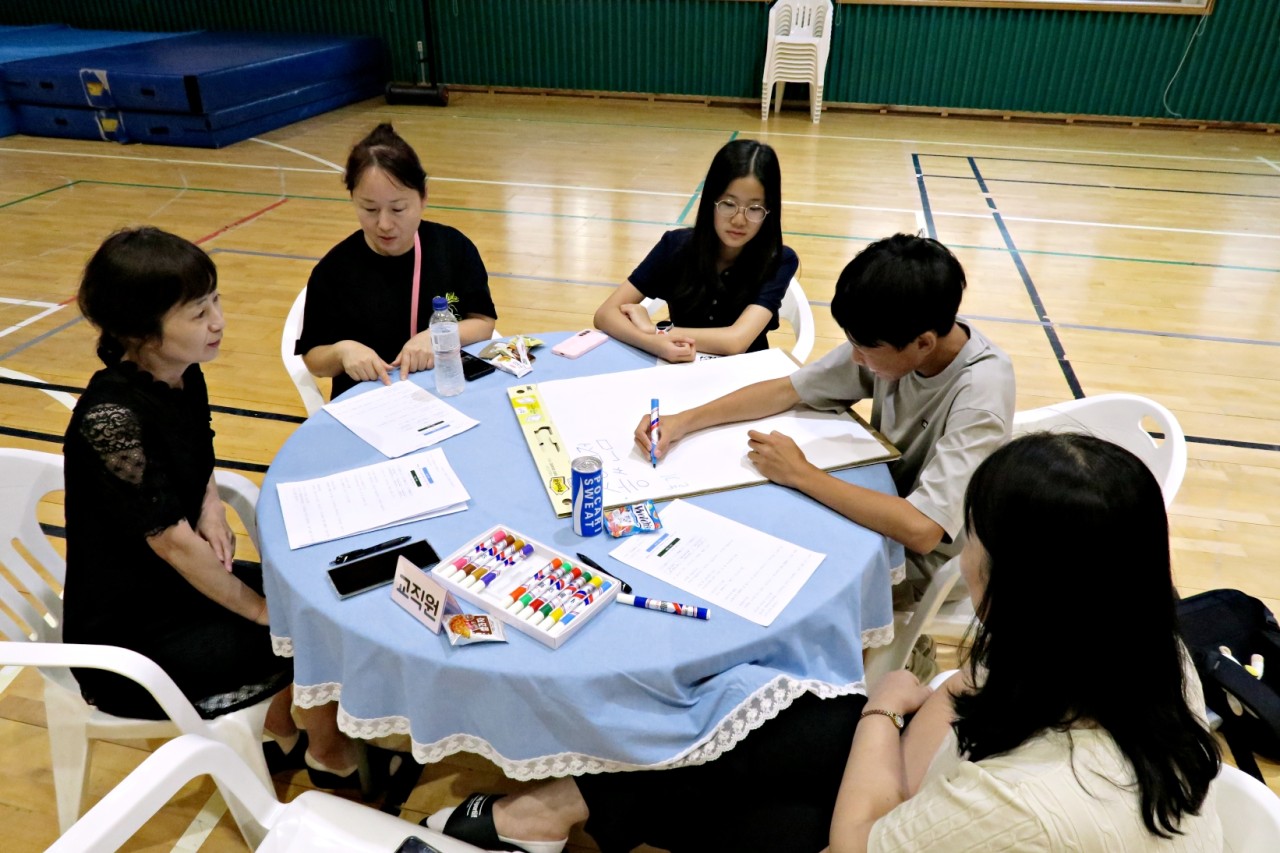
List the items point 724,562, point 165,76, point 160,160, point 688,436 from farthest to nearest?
point 165,76 → point 160,160 → point 688,436 → point 724,562

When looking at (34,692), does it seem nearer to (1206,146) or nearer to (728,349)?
(728,349)

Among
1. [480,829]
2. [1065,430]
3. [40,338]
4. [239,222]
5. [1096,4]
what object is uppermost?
[1096,4]

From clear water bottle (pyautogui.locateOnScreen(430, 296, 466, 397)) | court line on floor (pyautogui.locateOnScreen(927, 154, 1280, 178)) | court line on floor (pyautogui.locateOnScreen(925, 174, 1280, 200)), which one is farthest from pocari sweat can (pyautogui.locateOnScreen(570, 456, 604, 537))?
court line on floor (pyautogui.locateOnScreen(927, 154, 1280, 178))

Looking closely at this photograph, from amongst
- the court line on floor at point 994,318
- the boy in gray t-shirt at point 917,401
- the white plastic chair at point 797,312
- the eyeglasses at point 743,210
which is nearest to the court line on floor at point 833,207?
the court line on floor at point 994,318

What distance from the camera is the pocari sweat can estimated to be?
5.14 ft

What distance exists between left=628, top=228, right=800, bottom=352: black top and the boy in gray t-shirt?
820mm

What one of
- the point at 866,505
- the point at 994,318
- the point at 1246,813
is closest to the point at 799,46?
the point at 994,318

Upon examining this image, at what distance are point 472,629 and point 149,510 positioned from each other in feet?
2.49

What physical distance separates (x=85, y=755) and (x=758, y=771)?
4.55 ft

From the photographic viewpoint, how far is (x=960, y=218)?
248 inches

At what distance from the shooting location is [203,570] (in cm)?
171

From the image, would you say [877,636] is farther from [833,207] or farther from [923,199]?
[923,199]

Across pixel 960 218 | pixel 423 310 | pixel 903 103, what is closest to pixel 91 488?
pixel 423 310

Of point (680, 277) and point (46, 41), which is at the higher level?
point (46, 41)
